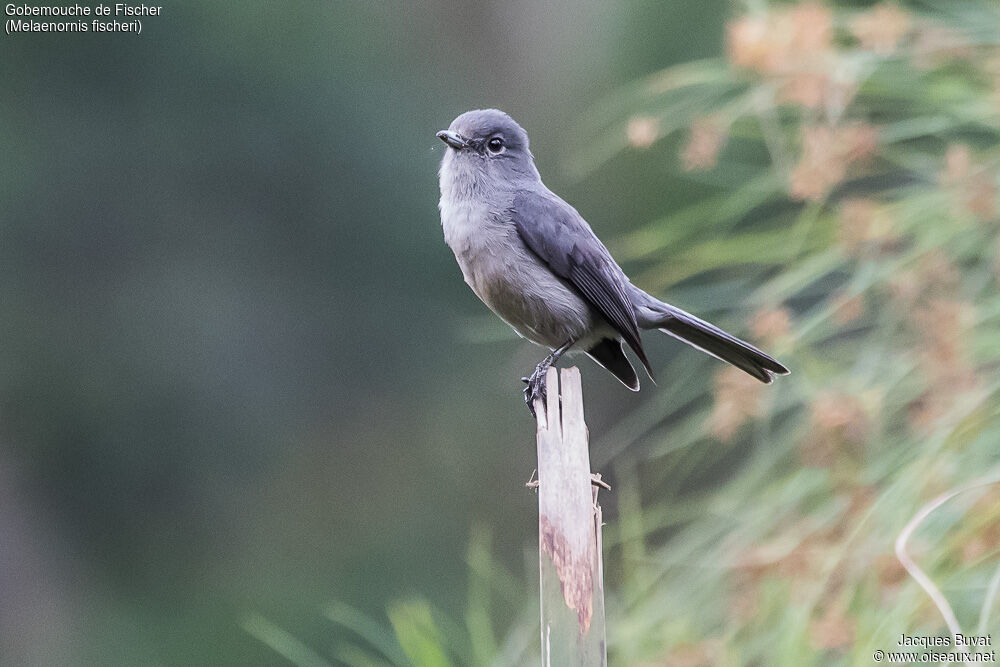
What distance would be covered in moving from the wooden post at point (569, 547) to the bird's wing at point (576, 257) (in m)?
1.13

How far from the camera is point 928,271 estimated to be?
264 centimetres

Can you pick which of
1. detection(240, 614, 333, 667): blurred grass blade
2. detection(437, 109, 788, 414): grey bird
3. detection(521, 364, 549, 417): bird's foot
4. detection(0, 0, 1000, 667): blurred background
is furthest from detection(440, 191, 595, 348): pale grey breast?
detection(0, 0, 1000, 667): blurred background

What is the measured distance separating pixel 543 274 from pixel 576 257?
0.11m

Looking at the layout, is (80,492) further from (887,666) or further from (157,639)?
(887,666)

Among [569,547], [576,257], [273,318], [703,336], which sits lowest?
[569,547]

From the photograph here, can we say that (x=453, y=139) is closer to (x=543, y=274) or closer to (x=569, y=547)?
(x=543, y=274)

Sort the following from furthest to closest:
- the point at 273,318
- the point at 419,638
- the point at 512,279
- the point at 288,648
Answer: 1. the point at 273,318
2. the point at 512,279
3. the point at 288,648
4. the point at 419,638

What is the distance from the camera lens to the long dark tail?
9.77ft

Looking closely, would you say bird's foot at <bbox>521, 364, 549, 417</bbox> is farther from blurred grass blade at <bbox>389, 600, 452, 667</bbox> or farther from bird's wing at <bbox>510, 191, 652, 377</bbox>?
blurred grass blade at <bbox>389, 600, 452, 667</bbox>

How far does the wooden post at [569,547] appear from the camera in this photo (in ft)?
6.27

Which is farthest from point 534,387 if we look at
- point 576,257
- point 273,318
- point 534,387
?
point 273,318

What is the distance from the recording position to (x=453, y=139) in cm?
367

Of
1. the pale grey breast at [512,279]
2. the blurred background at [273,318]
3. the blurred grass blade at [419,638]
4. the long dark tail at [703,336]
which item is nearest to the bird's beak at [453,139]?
the pale grey breast at [512,279]

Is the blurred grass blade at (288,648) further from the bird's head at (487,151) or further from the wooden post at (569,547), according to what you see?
the bird's head at (487,151)
